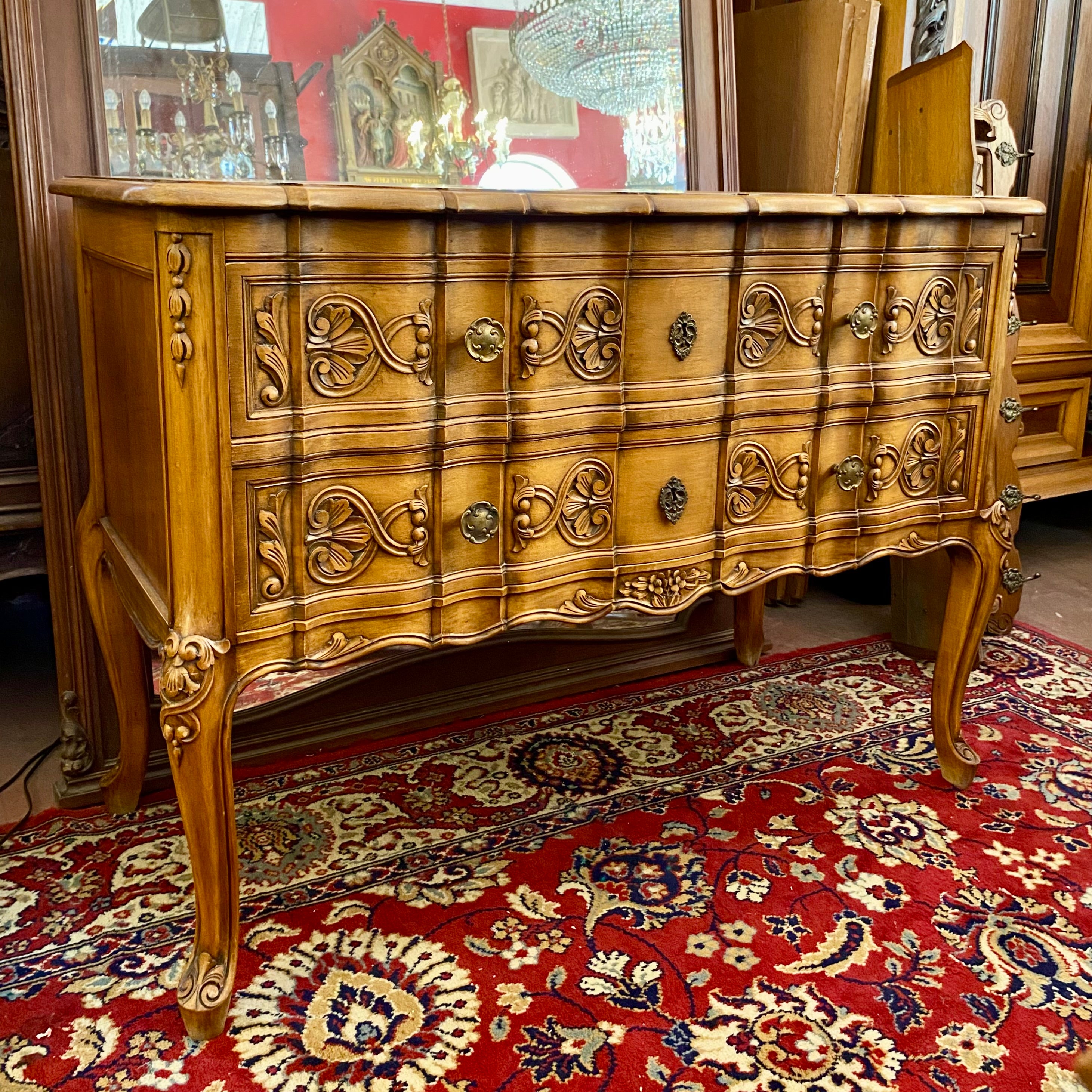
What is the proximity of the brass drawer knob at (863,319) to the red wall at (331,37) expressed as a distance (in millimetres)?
817

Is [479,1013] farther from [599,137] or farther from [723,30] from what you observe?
[723,30]

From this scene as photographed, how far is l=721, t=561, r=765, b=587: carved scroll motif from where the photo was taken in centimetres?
186

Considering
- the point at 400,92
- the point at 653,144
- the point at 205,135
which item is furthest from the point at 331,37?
the point at 653,144

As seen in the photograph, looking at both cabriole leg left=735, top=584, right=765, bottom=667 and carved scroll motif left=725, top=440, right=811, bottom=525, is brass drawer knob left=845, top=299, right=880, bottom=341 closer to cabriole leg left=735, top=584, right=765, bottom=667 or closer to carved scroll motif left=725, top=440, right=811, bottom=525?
carved scroll motif left=725, top=440, right=811, bottom=525

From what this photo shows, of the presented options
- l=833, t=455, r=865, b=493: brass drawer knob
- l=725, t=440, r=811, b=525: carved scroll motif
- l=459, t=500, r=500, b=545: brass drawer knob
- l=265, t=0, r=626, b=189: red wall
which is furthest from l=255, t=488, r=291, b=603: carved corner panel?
l=833, t=455, r=865, b=493: brass drawer knob

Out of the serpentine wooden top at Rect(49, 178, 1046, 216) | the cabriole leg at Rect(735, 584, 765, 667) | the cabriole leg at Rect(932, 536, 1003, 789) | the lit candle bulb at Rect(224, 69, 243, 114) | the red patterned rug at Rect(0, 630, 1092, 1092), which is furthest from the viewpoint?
the cabriole leg at Rect(735, 584, 765, 667)

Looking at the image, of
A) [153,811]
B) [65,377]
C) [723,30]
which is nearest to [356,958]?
[153,811]

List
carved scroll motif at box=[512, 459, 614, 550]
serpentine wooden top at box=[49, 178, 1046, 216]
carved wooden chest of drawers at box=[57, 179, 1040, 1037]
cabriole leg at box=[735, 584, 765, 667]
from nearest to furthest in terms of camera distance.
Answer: serpentine wooden top at box=[49, 178, 1046, 216], carved wooden chest of drawers at box=[57, 179, 1040, 1037], carved scroll motif at box=[512, 459, 614, 550], cabriole leg at box=[735, 584, 765, 667]

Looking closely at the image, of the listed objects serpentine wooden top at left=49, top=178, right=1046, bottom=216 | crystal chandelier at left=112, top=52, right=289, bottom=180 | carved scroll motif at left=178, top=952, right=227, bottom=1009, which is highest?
crystal chandelier at left=112, top=52, right=289, bottom=180

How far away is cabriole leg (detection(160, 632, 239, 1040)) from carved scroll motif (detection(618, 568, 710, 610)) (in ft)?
2.12

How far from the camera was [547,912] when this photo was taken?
1.80m

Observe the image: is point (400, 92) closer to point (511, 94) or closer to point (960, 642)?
point (511, 94)

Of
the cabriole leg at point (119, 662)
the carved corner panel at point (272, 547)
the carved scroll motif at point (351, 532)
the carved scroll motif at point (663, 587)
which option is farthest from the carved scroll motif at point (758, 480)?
the cabriole leg at point (119, 662)

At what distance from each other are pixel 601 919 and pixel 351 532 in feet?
2.55
